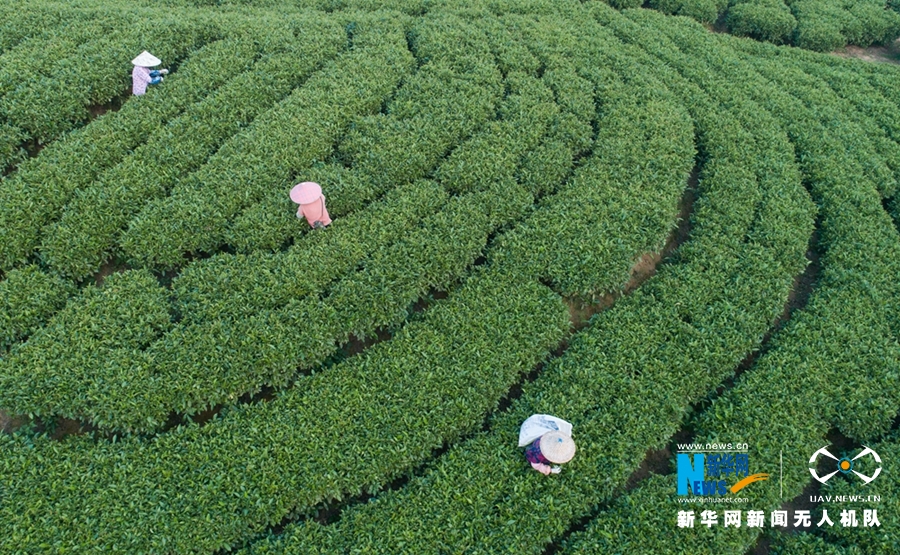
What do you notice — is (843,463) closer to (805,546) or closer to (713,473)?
Result: (805,546)

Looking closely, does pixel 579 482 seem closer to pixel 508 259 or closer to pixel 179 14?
pixel 508 259

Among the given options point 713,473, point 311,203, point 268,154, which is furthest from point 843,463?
point 268,154

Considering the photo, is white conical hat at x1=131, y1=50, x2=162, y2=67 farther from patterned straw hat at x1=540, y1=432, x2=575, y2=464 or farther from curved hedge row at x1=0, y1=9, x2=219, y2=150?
patterned straw hat at x1=540, y1=432, x2=575, y2=464

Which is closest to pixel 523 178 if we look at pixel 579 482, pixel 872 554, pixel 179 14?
pixel 579 482

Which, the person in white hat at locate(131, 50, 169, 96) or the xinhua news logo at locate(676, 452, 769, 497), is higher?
the person in white hat at locate(131, 50, 169, 96)

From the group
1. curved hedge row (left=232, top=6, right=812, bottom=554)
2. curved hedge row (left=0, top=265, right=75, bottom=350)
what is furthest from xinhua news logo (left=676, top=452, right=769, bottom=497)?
curved hedge row (left=0, top=265, right=75, bottom=350)

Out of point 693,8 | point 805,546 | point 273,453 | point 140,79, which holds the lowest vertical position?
point 805,546
